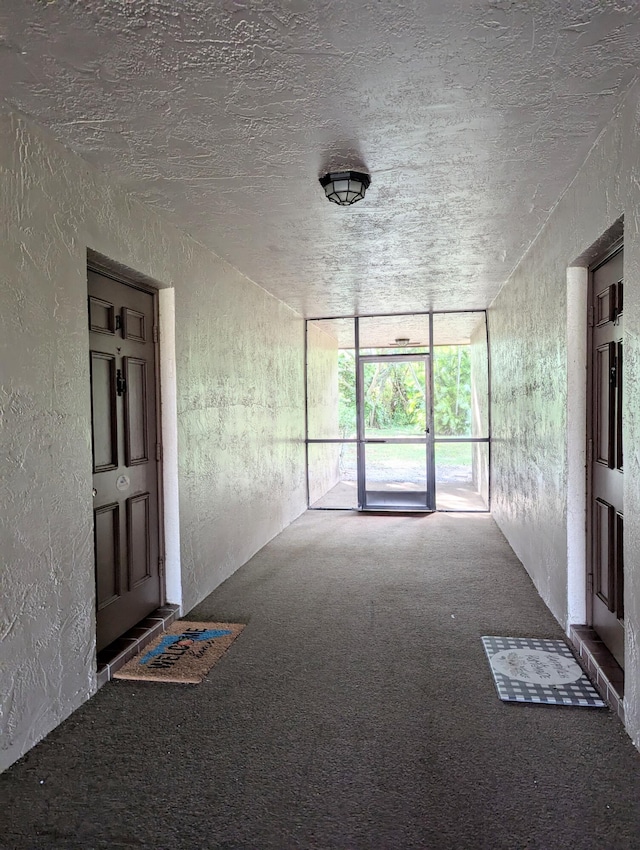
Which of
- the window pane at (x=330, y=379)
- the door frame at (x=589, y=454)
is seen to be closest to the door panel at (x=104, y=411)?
the door frame at (x=589, y=454)

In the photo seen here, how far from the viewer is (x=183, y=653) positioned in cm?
272

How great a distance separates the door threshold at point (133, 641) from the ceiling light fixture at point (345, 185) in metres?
2.41

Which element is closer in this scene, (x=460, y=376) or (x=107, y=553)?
(x=107, y=553)

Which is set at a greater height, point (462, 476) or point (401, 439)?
point (401, 439)

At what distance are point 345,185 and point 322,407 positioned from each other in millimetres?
5475

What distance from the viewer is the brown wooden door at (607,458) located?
7.66 ft

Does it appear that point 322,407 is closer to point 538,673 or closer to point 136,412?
point 136,412

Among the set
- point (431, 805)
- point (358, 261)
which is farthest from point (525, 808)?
point (358, 261)

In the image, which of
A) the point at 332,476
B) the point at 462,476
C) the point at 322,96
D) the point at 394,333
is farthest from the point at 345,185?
the point at 462,476

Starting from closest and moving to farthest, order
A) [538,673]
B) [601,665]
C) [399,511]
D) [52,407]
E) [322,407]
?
1. [52,407]
2. [601,665]
3. [538,673]
4. [399,511]
5. [322,407]

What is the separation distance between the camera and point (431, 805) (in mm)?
1669

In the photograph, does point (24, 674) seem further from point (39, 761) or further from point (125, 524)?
point (125, 524)

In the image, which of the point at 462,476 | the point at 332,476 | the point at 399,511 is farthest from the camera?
the point at 462,476

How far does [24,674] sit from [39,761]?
303mm
